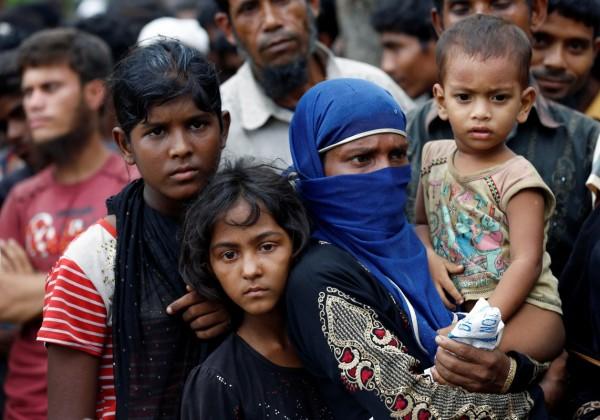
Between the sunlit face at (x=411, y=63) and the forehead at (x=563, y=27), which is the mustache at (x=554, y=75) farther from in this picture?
the sunlit face at (x=411, y=63)

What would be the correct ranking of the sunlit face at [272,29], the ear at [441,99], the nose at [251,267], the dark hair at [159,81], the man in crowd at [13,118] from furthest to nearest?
the man in crowd at [13,118] → the sunlit face at [272,29] → the ear at [441,99] → the dark hair at [159,81] → the nose at [251,267]

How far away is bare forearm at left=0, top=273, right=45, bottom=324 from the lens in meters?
5.23

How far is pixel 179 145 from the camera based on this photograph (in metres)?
3.68

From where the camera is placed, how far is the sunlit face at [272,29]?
17.4ft

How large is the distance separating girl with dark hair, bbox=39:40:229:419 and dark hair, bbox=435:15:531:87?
88cm

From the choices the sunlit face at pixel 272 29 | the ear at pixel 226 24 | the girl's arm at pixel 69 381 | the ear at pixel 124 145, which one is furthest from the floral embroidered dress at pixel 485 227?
the ear at pixel 226 24

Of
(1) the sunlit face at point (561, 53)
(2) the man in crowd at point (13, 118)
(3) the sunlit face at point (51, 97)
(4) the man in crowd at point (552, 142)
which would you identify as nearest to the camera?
(4) the man in crowd at point (552, 142)

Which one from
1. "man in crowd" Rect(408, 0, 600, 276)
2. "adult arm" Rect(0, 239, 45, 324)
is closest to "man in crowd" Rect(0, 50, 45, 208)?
"adult arm" Rect(0, 239, 45, 324)

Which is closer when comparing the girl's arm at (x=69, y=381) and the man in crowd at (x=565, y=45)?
the girl's arm at (x=69, y=381)

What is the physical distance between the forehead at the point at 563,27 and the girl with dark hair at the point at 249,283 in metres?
2.42

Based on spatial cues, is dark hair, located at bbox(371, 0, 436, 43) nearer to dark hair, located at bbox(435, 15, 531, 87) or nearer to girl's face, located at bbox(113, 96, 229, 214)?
dark hair, located at bbox(435, 15, 531, 87)

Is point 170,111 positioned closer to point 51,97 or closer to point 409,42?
point 51,97

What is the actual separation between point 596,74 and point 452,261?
2.90 metres

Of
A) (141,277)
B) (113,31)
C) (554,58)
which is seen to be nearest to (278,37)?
(554,58)
